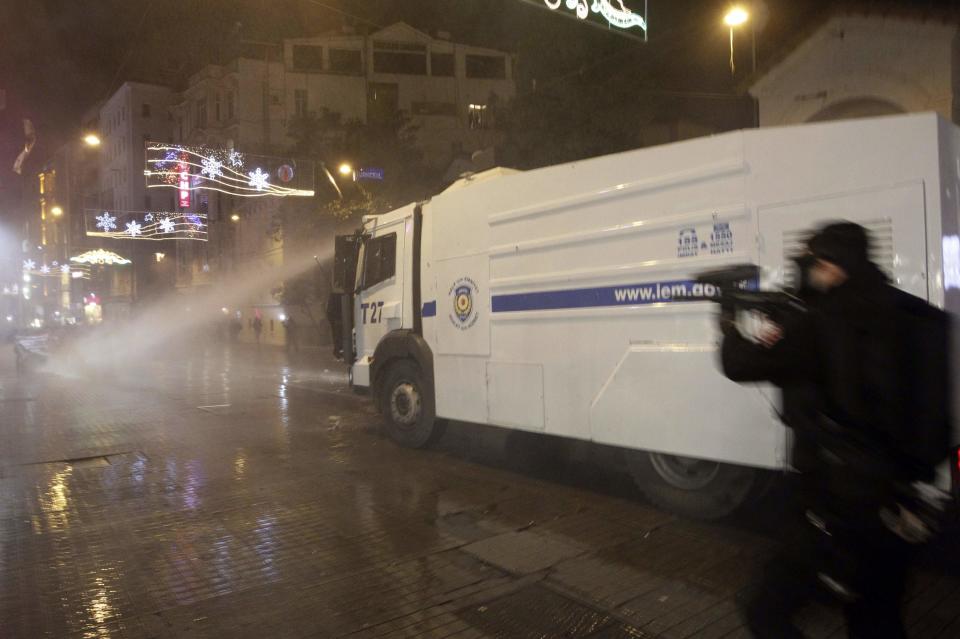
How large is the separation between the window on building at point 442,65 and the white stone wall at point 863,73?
28819 mm

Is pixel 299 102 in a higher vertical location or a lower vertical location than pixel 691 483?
higher

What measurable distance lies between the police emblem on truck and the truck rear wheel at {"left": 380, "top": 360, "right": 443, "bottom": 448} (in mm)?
1041

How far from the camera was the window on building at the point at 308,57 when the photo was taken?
37.8 meters

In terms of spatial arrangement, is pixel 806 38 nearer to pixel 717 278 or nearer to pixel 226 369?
pixel 717 278

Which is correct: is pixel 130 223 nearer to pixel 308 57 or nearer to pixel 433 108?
pixel 308 57

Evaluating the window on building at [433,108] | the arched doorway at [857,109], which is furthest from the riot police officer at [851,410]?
the window on building at [433,108]

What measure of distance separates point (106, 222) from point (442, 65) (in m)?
21.4

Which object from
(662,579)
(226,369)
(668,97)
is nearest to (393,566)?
(662,579)

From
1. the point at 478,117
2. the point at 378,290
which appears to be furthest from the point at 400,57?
the point at 378,290

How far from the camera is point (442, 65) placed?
39.2 meters

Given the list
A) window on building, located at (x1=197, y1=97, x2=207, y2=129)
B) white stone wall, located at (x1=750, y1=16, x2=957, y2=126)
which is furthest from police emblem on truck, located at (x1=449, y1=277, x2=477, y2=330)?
window on building, located at (x1=197, y1=97, x2=207, y2=129)

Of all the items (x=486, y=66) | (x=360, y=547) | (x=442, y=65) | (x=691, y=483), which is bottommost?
(x=360, y=547)

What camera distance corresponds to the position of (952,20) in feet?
34.1

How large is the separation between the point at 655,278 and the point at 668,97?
14451 millimetres
